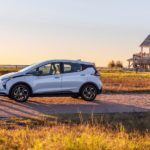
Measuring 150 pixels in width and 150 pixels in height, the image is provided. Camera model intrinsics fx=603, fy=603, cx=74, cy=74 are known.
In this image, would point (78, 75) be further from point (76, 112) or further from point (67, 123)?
point (67, 123)

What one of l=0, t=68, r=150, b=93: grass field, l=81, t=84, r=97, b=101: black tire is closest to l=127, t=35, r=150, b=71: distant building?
l=0, t=68, r=150, b=93: grass field

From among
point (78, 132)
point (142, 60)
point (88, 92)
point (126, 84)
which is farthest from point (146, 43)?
point (78, 132)

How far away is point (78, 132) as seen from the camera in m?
14.5

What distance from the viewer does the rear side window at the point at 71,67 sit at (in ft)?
78.2

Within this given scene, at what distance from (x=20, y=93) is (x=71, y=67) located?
7.78ft

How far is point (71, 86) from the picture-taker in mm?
23812

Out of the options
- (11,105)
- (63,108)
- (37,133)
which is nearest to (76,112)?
(63,108)

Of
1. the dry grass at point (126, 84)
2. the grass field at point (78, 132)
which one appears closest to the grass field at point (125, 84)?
the dry grass at point (126, 84)

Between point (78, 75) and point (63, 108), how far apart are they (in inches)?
112

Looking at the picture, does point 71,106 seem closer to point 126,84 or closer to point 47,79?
point 47,79

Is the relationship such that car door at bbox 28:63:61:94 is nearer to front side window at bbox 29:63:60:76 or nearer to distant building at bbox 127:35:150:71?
front side window at bbox 29:63:60:76

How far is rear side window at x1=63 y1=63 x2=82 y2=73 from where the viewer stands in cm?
2384

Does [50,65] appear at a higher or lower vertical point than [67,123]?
higher

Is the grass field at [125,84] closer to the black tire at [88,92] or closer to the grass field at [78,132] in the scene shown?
the black tire at [88,92]
